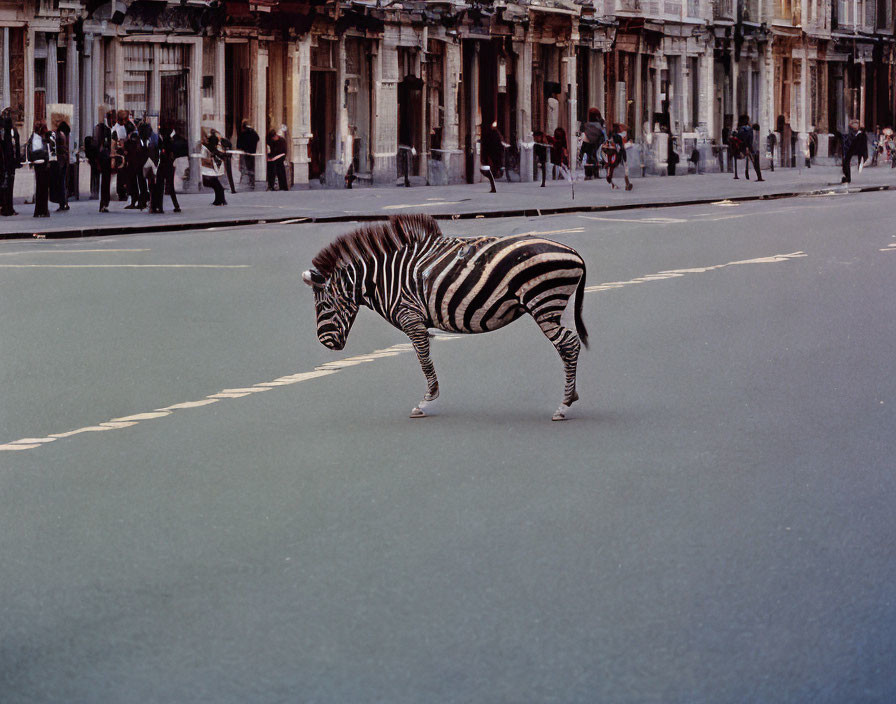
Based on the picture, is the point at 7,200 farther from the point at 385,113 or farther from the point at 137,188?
the point at 385,113

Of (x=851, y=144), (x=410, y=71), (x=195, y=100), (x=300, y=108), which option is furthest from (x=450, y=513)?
(x=851, y=144)

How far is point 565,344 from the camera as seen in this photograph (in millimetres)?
10992

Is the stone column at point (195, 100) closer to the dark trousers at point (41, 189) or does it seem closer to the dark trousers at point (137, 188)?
the dark trousers at point (137, 188)

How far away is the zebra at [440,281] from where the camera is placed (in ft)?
35.5

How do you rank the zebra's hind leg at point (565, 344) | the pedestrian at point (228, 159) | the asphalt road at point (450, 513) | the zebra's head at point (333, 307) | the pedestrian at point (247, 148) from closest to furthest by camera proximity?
the asphalt road at point (450, 513) → the zebra's hind leg at point (565, 344) → the zebra's head at point (333, 307) → the pedestrian at point (228, 159) → the pedestrian at point (247, 148)

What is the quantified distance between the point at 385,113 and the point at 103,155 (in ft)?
49.4

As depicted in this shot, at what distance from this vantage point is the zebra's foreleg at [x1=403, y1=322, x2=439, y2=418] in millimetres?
11039

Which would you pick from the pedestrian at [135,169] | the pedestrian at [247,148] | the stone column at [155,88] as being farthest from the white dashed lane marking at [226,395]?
the pedestrian at [247,148]

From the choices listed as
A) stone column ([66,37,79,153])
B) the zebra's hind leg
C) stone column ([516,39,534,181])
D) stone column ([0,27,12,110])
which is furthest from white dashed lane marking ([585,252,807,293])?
stone column ([516,39,534,181])

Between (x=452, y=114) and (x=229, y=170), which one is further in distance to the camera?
(x=452, y=114)

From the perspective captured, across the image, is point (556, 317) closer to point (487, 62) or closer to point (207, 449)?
point (207, 449)

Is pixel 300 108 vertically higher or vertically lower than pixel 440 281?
higher

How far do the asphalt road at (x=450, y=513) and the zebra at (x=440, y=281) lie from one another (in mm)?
555

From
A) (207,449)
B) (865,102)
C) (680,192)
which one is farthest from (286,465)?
(865,102)
